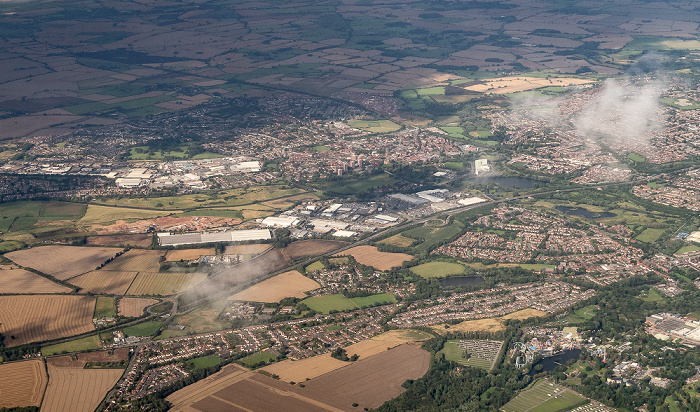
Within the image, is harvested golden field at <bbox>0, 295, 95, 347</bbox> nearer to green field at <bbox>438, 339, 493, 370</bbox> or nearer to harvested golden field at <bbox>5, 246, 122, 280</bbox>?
harvested golden field at <bbox>5, 246, 122, 280</bbox>

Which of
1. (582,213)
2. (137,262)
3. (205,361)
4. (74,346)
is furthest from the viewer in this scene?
(582,213)

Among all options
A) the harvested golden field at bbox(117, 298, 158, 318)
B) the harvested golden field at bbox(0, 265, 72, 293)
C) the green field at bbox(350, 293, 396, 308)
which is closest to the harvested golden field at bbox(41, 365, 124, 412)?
the harvested golden field at bbox(117, 298, 158, 318)

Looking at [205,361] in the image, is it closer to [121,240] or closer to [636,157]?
[121,240]

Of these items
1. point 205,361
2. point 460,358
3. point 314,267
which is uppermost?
point 205,361

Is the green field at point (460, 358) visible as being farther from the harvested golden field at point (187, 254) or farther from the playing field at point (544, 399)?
the harvested golden field at point (187, 254)

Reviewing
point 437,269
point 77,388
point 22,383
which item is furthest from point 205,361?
point 437,269

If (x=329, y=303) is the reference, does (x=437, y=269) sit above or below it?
below
